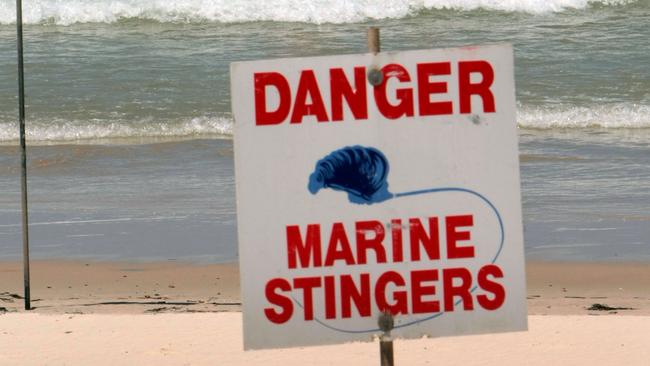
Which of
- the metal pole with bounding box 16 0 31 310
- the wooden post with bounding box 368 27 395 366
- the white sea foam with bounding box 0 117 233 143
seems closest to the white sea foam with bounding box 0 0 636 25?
the white sea foam with bounding box 0 117 233 143

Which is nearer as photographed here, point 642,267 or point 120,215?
point 642,267

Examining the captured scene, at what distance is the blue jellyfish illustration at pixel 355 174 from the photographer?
142 inches

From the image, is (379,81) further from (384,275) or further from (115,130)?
(115,130)

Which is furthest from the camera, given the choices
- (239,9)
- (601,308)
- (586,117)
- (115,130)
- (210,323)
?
(239,9)

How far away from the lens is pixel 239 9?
21328 mm

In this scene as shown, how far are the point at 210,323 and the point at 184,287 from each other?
4.76 feet

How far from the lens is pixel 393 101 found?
3605mm

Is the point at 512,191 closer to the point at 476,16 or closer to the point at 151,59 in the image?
the point at 151,59

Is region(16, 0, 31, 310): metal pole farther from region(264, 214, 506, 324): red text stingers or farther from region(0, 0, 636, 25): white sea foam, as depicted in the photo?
region(0, 0, 636, 25): white sea foam

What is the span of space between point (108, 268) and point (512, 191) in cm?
485

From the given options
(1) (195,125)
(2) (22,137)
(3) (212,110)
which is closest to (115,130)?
(1) (195,125)

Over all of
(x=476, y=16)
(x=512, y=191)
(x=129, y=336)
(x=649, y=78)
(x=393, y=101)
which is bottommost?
(x=129, y=336)

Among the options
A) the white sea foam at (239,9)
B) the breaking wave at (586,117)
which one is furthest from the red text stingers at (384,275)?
the white sea foam at (239,9)

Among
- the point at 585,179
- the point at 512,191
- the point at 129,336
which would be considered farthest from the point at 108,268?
the point at 512,191
